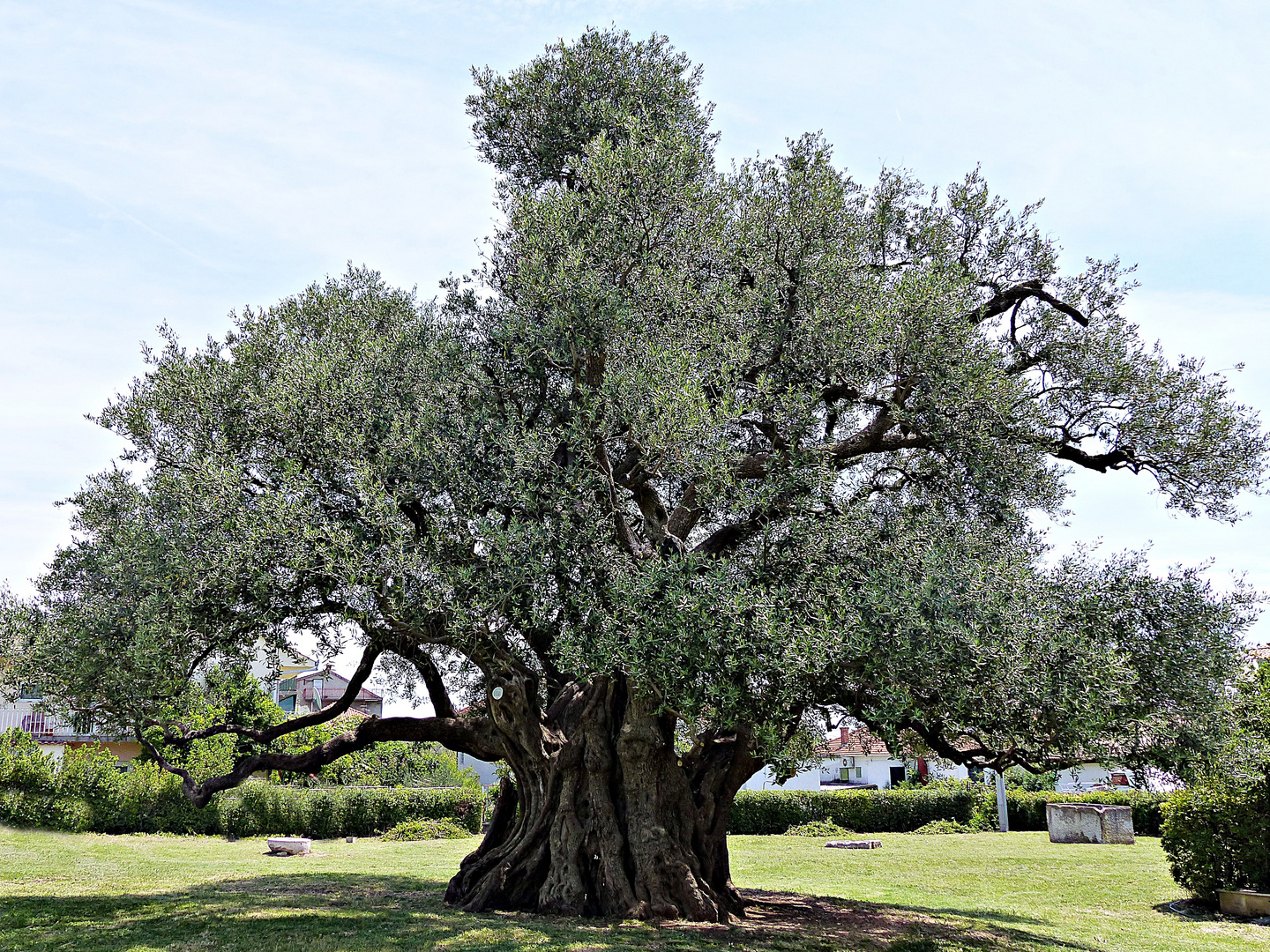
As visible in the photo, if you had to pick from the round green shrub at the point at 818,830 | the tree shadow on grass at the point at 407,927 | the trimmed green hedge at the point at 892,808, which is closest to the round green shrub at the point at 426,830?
the trimmed green hedge at the point at 892,808

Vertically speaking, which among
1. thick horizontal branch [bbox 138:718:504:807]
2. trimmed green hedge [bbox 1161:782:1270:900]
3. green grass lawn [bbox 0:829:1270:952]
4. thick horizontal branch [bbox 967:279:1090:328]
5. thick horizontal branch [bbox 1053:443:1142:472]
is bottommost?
green grass lawn [bbox 0:829:1270:952]

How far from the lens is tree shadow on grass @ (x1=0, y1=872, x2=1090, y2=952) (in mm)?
12883

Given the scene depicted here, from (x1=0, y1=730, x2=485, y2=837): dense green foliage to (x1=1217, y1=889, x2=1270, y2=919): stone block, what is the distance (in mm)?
27264

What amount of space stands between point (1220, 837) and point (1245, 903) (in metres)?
1.41

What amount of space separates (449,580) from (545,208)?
649 centimetres

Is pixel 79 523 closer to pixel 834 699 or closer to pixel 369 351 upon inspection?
pixel 369 351

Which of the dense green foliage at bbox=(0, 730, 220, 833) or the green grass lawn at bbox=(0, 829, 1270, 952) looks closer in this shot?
the green grass lawn at bbox=(0, 829, 1270, 952)

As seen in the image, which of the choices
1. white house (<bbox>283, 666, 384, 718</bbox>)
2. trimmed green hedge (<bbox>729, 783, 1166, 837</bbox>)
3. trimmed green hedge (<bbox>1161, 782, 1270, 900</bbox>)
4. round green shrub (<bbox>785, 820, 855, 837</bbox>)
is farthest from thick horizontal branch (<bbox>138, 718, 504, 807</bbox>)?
white house (<bbox>283, 666, 384, 718</bbox>)

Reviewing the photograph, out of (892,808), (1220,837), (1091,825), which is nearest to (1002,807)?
(892,808)

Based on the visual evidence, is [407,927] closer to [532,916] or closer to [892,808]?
[532,916]

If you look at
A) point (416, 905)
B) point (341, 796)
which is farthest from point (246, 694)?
point (416, 905)

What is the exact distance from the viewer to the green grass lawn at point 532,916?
44.0 ft

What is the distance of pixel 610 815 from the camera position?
1560 cm

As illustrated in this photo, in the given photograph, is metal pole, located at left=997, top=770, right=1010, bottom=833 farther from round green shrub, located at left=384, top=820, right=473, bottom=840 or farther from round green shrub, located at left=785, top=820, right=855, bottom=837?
round green shrub, located at left=384, top=820, right=473, bottom=840
